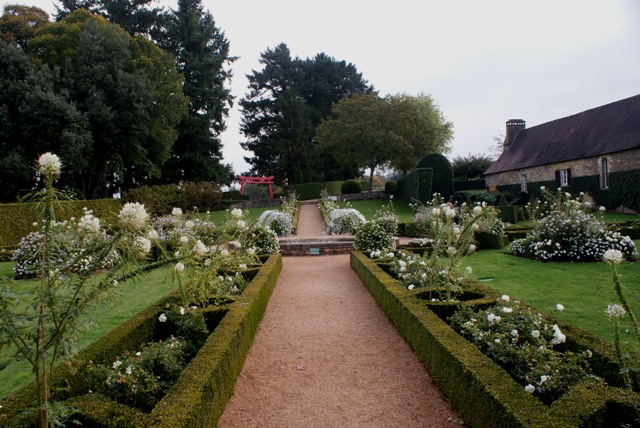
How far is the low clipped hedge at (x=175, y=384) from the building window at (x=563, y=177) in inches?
1011

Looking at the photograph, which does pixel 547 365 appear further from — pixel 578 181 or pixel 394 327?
pixel 578 181

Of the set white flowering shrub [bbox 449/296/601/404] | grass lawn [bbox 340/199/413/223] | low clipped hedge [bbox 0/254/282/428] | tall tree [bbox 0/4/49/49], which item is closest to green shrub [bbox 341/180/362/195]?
grass lawn [bbox 340/199/413/223]

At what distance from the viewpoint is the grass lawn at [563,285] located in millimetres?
4680

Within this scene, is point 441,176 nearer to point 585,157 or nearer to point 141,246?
point 585,157

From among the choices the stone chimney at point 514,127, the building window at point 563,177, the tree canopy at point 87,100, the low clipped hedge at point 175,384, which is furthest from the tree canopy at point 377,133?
the low clipped hedge at point 175,384

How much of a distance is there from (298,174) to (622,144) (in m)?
23.6

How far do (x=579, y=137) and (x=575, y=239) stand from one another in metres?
19.8

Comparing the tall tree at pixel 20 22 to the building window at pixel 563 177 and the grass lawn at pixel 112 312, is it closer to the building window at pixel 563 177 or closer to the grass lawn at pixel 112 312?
the grass lawn at pixel 112 312

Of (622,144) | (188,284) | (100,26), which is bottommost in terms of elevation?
(188,284)

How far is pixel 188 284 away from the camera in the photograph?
16.4 feet

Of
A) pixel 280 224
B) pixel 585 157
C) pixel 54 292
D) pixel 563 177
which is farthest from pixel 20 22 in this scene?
pixel 563 177

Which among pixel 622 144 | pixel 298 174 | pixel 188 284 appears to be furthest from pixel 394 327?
pixel 298 174

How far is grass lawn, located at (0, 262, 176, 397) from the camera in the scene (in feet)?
11.6

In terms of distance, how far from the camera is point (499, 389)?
2.62 m
